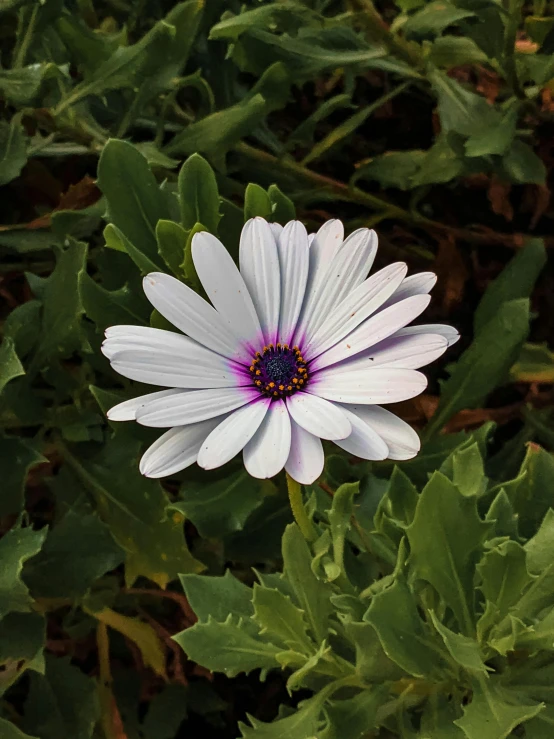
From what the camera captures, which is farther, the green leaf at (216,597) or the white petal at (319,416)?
the green leaf at (216,597)

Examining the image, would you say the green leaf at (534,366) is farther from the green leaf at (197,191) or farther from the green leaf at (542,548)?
the green leaf at (197,191)

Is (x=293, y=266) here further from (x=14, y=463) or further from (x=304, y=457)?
(x=14, y=463)

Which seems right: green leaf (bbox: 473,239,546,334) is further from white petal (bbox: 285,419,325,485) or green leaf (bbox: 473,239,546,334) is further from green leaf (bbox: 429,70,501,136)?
white petal (bbox: 285,419,325,485)

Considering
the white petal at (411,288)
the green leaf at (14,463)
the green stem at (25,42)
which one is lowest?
the green leaf at (14,463)

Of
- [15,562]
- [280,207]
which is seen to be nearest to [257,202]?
[280,207]

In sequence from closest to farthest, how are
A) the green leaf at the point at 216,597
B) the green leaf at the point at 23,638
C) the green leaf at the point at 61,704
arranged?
1. the green leaf at the point at 216,597
2. the green leaf at the point at 23,638
3. the green leaf at the point at 61,704

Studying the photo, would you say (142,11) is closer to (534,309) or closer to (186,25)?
(186,25)

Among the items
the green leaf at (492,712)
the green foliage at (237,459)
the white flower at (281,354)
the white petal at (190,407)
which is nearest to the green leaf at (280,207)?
the green foliage at (237,459)
